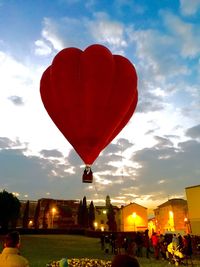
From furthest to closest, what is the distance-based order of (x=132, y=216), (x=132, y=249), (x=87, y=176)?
(x=132, y=216) < (x=87, y=176) < (x=132, y=249)

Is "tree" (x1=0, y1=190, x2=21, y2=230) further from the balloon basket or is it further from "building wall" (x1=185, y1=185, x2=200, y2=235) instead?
the balloon basket

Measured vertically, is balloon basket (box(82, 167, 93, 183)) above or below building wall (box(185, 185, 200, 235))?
below

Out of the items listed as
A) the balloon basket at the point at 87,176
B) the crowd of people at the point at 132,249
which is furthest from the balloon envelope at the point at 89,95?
the crowd of people at the point at 132,249

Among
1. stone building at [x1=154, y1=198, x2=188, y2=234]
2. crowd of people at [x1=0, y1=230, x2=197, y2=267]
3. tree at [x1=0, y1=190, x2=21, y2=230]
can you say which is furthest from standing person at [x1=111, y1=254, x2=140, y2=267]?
stone building at [x1=154, y1=198, x2=188, y2=234]

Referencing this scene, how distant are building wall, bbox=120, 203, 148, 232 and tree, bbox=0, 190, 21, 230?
3649 centimetres

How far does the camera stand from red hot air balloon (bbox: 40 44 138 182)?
663 inches

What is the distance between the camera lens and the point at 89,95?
16.8 metres

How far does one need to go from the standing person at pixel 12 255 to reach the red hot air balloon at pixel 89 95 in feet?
35.4

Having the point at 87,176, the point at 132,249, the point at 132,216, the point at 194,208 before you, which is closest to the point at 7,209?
the point at 194,208

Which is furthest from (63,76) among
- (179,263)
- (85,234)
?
(85,234)

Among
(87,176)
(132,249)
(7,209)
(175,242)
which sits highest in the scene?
(7,209)

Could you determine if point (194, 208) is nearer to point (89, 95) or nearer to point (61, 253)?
point (61, 253)

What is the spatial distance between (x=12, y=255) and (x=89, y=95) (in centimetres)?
1152

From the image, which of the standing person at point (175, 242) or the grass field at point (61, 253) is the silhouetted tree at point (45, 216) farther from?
the standing person at point (175, 242)
